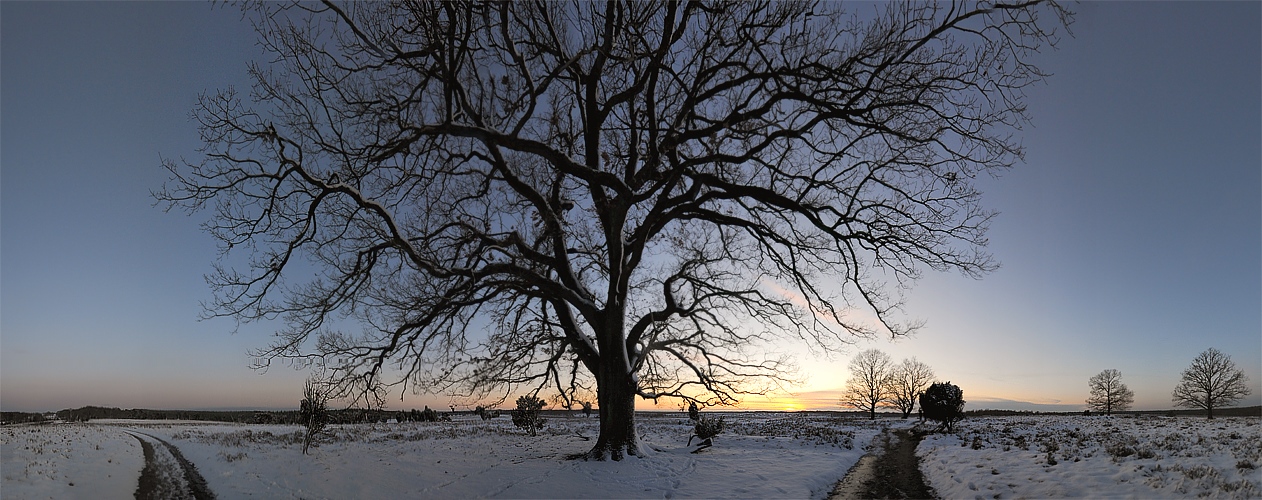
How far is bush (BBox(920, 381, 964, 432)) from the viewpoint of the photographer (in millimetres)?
26344

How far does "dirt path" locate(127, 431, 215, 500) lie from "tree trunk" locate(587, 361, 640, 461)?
735 cm

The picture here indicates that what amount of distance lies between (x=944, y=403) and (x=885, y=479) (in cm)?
1703

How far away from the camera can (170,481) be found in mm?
11312

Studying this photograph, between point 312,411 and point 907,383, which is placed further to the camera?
point 907,383

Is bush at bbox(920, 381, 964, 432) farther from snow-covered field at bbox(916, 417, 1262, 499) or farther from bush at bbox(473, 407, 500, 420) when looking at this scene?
bush at bbox(473, 407, 500, 420)

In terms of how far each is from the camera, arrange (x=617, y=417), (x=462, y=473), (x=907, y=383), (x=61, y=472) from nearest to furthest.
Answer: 1. (x=61, y=472)
2. (x=462, y=473)
3. (x=617, y=417)
4. (x=907, y=383)

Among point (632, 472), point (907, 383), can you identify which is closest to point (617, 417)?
point (632, 472)

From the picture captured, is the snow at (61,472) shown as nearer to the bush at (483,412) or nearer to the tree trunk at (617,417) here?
the bush at (483,412)

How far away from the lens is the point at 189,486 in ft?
35.5

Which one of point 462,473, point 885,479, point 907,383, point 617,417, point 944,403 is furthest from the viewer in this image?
point 907,383

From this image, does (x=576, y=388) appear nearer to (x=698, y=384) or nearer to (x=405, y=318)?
(x=698, y=384)

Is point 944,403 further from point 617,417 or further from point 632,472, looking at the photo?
point 632,472

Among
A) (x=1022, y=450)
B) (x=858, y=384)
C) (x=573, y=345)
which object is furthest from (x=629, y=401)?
(x=858, y=384)

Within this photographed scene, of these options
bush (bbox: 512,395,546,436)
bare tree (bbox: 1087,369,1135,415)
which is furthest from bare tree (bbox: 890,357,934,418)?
bush (bbox: 512,395,546,436)
